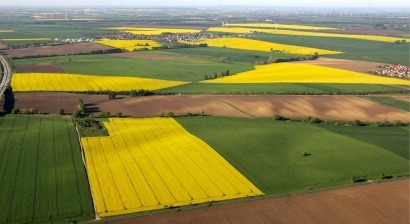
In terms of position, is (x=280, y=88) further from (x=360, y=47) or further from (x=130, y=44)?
(x=130, y=44)

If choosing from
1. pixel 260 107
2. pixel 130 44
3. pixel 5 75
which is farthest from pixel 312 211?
pixel 130 44

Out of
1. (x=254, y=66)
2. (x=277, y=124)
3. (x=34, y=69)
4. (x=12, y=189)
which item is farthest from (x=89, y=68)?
(x=12, y=189)

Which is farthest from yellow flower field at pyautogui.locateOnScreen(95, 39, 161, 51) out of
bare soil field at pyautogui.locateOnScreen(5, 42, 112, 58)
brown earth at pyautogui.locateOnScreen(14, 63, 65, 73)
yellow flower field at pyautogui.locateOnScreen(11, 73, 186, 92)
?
yellow flower field at pyautogui.locateOnScreen(11, 73, 186, 92)

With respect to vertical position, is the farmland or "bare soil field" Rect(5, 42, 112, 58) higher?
"bare soil field" Rect(5, 42, 112, 58)

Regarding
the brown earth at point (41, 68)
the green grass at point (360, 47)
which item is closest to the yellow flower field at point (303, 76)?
the green grass at point (360, 47)

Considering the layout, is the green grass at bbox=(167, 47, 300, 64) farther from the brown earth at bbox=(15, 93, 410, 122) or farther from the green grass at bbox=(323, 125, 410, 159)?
the green grass at bbox=(323, 125, 410, 159)

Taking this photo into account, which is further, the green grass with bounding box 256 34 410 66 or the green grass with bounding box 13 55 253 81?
the green grass with bounding box 256 34 410 66
